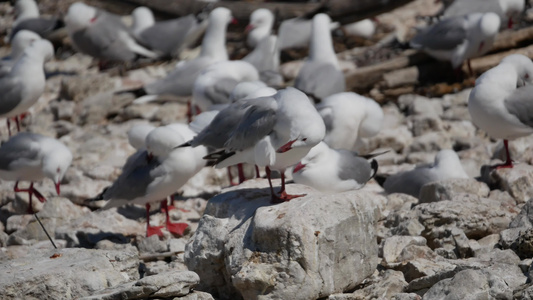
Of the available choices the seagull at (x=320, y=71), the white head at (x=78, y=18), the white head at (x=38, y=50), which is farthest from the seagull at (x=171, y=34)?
the white head at (x=38, y=50)

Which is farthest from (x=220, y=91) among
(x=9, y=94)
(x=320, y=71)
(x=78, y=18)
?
(x=78, y=18)

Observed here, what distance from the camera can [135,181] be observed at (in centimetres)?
715

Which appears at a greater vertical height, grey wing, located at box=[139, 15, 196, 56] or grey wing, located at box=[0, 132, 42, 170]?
grey wing, located at box=[0, 132, 42, 170]

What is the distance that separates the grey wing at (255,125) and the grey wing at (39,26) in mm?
9670

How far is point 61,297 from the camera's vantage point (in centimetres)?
494

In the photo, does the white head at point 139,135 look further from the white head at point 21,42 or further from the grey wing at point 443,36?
the white head at point 21,42

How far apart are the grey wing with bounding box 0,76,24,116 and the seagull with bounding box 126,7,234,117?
4.99 ft

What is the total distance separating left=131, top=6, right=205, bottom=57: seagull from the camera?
13.6 m

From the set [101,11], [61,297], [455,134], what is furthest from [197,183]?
[101,11]

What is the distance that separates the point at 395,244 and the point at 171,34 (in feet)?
28.7

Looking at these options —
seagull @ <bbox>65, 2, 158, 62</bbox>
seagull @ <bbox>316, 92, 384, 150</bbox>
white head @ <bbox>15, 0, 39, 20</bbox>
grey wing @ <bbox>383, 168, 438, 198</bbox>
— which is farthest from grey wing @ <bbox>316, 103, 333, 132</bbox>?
white head @ <bbox>15, 0, 39, 20</bbox>

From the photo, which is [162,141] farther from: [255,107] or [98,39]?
[98,39]

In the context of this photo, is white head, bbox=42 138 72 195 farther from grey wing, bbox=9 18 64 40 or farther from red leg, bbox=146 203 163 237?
grey wing, bbox=9 18 64 40

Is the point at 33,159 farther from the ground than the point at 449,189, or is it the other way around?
the point at 449,189
